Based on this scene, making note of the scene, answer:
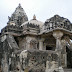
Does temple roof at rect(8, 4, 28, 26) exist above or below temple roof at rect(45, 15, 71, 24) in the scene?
above

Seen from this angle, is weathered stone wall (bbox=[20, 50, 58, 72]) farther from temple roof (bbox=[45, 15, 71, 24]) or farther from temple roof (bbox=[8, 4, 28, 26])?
temple roof (bbox=[8, 4, 28, 26])

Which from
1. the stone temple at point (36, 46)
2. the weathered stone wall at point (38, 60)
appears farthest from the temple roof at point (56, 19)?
the weathered stone wall at point (38, 60)

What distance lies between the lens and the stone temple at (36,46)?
472 inches

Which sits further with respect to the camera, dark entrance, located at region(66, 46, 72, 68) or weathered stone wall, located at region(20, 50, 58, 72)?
dark entrance, located at region(66, 46, 72, 68)

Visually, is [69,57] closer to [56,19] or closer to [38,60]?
[56,19]

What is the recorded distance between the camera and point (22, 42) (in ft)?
55.5

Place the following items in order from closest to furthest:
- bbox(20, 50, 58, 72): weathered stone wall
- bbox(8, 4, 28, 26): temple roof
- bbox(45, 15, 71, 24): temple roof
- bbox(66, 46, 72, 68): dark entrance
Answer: bbox(20, 50, 58, 72): weathered stone wall < bbox(45, 15, 71, 24): temple roof < bbox(66, 46, 72, 68): dark entrance < bbox(8, 4, 28, 26): temple roof

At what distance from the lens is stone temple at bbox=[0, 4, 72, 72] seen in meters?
12.0

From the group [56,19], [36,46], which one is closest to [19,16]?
[36,46]

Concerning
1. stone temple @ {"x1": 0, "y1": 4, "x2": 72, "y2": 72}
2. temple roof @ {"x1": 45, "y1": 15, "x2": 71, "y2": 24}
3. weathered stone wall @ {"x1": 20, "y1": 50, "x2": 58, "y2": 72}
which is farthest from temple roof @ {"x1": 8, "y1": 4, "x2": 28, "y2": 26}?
weathered stone wall @ {"x1": 20, "y1": 50, "x2": 58, "y2": 72}

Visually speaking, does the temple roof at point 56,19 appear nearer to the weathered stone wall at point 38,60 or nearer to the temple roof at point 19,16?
the weathered stone wall at point 38,60

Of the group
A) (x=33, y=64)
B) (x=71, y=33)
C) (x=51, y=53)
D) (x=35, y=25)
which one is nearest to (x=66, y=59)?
(x=71, y=33)

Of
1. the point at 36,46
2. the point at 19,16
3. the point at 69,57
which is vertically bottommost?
the point at 69,57

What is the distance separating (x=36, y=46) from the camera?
16828 millimetres
